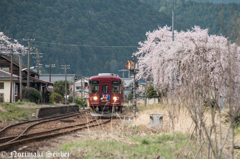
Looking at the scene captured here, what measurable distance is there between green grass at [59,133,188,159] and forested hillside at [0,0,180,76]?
93640mm

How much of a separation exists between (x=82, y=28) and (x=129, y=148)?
13070 centimetres

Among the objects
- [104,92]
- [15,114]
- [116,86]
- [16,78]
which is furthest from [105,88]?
[16,78]

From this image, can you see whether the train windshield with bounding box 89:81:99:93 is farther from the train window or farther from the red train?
the train window

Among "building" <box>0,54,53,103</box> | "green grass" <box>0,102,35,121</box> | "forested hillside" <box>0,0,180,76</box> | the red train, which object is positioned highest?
"forested hillside" <box>0,0,180,76</box>

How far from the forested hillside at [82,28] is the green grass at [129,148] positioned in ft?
307

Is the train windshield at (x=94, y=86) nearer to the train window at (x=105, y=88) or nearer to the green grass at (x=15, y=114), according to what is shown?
the train window at (x=105, y=88)

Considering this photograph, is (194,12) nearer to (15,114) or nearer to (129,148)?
(15,114)

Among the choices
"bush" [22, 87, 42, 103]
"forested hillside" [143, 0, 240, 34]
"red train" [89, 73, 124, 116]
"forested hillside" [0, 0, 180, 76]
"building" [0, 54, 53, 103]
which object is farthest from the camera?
"forested hillside" [143, 0, 240, 34]

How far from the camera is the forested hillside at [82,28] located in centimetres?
10943

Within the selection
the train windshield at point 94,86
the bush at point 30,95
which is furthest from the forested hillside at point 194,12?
the train windshield at point 94,86

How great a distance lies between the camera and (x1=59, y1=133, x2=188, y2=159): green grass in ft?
20.3

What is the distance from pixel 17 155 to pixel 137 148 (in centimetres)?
267

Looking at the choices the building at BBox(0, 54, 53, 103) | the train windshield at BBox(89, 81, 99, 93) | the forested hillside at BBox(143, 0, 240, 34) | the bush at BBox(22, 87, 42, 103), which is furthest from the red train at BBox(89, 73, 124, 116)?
the forested hillside at BBox(143, 0, 240, 34)

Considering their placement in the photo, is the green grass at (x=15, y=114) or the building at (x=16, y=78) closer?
the green grass at (x=15, y=114)
